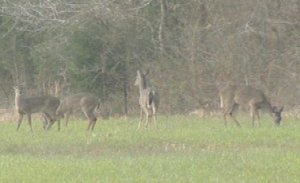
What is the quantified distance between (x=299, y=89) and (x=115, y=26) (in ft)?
19.5

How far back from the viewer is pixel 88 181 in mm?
13297

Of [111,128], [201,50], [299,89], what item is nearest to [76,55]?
[201,50]

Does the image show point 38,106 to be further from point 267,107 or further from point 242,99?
point 267,107

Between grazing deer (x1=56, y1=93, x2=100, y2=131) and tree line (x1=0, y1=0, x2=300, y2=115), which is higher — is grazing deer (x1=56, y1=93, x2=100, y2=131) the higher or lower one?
the lower one

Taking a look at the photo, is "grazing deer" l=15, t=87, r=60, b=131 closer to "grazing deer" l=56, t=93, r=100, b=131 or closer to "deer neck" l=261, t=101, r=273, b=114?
"grazing deer" l=56, t=93, r=100, b=131

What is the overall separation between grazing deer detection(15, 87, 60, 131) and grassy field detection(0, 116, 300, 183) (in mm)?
392

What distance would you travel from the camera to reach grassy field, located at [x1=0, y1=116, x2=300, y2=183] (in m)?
13.7

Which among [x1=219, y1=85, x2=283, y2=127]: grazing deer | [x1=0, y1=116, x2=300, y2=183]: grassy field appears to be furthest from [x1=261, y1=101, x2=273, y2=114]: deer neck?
[x1=0, y1=116, x2=300, y2=183]: grassy field

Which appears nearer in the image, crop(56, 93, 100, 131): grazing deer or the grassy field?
the grassy field

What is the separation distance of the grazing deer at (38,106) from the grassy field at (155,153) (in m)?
0.39

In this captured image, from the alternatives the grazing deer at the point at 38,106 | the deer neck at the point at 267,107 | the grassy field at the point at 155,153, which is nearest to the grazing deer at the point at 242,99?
the deer neck at the point at 267,107

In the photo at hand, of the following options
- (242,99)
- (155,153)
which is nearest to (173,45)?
(242,99)

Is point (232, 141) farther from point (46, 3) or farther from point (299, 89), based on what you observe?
point (46, 3)

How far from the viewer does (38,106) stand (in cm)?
2375
